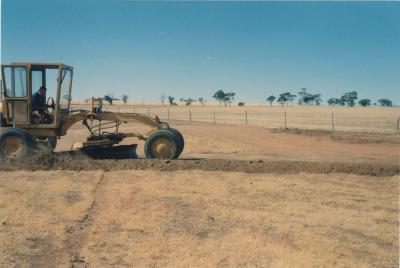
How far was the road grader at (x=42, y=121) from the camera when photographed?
12844 mm

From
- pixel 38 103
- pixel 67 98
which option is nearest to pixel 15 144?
pixel 38 103

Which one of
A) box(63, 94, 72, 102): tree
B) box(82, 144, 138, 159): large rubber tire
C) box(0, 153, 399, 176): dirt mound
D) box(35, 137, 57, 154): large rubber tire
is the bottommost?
box(0, 153, 399, 176): dirt mound

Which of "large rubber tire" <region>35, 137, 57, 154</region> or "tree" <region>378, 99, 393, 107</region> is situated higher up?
"tree" <region>378, 99, 393, 107</region>

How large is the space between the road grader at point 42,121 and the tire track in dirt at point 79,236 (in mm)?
4417

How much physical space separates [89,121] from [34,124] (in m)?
1.87

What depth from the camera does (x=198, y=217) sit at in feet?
25.3

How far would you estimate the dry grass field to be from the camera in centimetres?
594

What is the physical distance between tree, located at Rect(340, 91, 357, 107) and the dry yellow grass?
121290 millimetres

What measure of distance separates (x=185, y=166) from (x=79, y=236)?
5715 mm

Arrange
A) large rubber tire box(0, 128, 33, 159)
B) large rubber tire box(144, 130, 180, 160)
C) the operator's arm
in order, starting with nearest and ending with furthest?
large rubber tire box(0, 128, 33, 159)
the operator's arm
large rubber tire box(144, 130, 180, 160)

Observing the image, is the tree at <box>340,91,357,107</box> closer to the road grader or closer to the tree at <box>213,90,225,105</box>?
the tree at <box>213,90,225,105</box>

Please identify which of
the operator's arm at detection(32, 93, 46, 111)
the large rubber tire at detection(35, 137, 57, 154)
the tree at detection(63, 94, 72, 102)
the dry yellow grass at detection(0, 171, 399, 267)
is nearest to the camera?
the dry yellow grass at detection(0, 171, 399, 267)

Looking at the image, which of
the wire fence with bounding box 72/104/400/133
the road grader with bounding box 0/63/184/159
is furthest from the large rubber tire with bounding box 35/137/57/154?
the wire fence with bounding box 72/104/400/133

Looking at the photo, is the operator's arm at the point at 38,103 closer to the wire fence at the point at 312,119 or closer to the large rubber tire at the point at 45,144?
the large rubber tire at the point at 45,144
